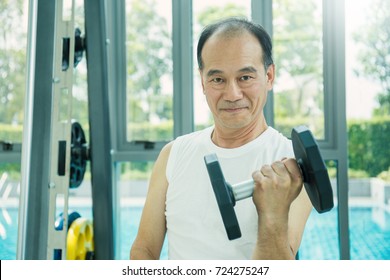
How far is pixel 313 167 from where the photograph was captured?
91 cm

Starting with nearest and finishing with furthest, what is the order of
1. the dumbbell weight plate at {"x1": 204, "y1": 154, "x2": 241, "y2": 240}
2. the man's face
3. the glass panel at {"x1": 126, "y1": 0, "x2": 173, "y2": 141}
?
1. the dumbbell weight plate at {"x1": 204, "y1": 154, "x2": 241, "y2": 240}
2. the man's face
3. the glass panel at {"x1": 126, "y1": 0, "x2": 173, "y2": 141}

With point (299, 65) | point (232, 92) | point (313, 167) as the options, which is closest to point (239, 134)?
point (232, 92)

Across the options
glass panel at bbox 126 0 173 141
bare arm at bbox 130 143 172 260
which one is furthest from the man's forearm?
glass panel at bbox 126 0 173 141

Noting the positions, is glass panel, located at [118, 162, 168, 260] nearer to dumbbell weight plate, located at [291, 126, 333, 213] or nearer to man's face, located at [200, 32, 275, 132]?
man's face, located at [200, 32, 275, 132]

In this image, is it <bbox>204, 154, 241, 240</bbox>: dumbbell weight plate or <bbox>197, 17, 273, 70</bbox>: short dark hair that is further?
<bbox>197, 17, 273, 70</bbox>: short dark hair

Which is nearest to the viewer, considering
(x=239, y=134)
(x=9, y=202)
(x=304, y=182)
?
(x=304, y=182)

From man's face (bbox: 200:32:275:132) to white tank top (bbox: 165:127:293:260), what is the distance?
100 millimetres

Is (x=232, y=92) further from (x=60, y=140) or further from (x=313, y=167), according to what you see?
(x=60, y=140)

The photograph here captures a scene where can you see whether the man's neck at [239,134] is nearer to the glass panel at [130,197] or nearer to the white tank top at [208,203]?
the white tank top at [208,203]

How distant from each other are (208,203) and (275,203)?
0.28 metres

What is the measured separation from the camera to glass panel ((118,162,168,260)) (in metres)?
2.17

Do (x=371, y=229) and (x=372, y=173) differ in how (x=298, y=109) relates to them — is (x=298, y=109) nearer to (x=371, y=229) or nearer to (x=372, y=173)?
(x=372, y=173)

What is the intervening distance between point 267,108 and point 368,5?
56 centimetres

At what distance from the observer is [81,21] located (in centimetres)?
210
